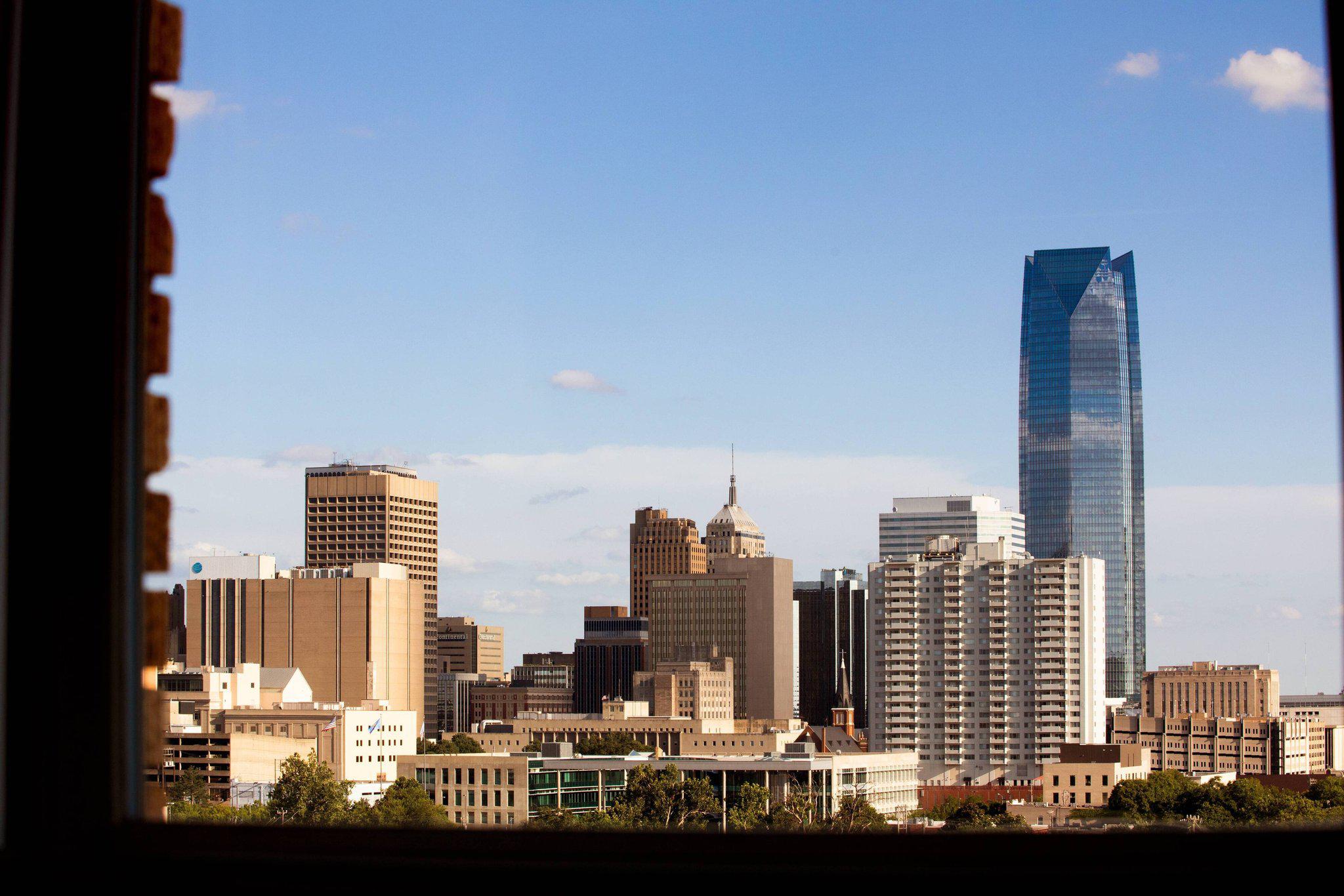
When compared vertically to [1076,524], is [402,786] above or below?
below

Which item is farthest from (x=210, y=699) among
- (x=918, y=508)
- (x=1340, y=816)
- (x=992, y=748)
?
(x=918, y=508)

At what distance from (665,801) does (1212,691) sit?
3897 centimetres

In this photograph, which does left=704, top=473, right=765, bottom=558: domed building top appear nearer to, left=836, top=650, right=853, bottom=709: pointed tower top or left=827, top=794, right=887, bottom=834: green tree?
left=836, top=650, right=853, bottom=709: pointed tower top

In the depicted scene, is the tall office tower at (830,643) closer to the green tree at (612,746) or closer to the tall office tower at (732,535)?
the tall office tower at (732,535)

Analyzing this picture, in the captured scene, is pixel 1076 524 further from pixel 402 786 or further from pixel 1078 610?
pixel 402 786

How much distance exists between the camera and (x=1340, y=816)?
157 feet

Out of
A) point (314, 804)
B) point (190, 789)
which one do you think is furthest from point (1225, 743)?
point (190, 789)

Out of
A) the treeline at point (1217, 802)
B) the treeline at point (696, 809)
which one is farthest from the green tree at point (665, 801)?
the treeline at point (1217, 802)

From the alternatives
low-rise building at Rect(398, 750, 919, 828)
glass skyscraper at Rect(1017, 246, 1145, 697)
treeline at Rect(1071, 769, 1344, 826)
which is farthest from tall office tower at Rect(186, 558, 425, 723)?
glass skyscraper at Rect(1017, 246, 1145, 697)

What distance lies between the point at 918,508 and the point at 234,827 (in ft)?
380

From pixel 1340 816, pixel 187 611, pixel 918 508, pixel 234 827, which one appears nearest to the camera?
pixel 234 827

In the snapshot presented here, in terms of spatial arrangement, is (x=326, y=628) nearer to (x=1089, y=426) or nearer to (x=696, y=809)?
(x=696, y=809)

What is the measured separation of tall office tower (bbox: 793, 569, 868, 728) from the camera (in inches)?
4161

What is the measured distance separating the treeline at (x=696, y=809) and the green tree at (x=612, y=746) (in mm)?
16306
